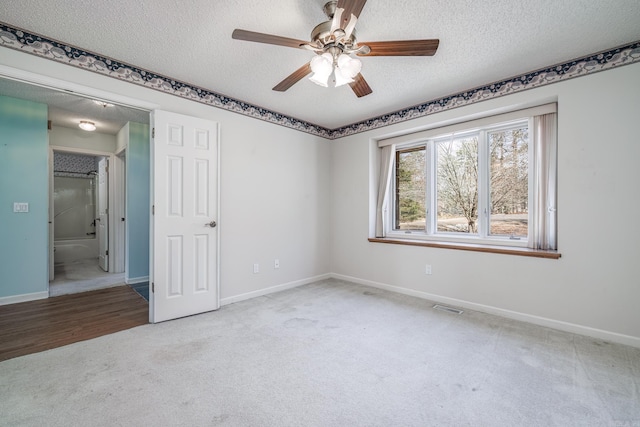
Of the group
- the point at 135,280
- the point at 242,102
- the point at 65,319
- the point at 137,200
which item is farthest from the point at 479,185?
the point at 135,280

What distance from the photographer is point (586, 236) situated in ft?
7.94

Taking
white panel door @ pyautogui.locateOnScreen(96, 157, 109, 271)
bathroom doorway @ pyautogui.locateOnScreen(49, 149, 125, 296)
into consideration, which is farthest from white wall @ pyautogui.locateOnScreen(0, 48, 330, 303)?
white panel door @ pyautogui.locateOnScreen(96, 157, 109, 271)

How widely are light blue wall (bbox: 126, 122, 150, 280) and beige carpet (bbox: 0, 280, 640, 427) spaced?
215 centimetres

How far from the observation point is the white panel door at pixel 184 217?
2.70 metres

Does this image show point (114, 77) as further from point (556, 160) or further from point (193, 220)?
point (556, 160)

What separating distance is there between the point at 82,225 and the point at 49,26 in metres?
6.25

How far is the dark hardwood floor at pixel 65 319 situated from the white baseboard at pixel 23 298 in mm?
99

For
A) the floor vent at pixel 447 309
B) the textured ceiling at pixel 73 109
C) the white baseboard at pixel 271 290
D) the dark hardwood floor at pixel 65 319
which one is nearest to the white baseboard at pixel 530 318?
the floor vent at pixel 447 309

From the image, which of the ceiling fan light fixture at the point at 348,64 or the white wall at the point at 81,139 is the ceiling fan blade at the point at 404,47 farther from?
the white wall at the point at 81,139

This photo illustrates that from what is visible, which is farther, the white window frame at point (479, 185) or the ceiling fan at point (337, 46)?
the white window frame at point (479, 185)

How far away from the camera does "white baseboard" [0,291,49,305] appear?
3.17 metres

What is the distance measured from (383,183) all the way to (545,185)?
74.3 inches

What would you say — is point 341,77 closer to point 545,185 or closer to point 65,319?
point 545,185

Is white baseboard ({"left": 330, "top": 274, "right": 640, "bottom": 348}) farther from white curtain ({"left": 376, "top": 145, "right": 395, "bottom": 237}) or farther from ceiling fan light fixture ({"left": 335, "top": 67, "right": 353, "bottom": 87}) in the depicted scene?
ceiling fan light fixture ({"left": 335, "top": 67, "right": 353, "bottom": 87})
